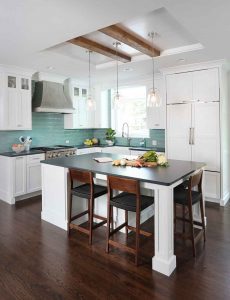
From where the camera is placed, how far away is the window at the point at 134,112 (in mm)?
6098

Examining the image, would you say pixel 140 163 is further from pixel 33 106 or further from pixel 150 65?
pixel 33 106

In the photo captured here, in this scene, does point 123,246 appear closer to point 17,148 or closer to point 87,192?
point 87,192

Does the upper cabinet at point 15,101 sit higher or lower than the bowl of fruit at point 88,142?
higher

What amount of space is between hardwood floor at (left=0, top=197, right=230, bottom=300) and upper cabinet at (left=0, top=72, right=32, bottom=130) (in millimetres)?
2184

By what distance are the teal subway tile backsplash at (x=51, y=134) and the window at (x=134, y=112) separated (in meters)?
0.26

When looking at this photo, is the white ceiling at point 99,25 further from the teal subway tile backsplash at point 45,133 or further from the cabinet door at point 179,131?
the teal subway tile backsplash at point 45,133

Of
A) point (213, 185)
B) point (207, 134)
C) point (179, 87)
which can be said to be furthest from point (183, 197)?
point (179, 87)

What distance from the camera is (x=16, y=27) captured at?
107 inches

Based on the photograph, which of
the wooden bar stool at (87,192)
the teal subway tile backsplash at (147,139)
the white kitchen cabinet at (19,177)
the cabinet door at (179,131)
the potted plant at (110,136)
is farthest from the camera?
the potted plant at (110,136)

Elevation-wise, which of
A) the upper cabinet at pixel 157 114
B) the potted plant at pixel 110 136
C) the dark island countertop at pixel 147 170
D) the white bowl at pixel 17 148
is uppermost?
the upper cabinet at pixel 157 114

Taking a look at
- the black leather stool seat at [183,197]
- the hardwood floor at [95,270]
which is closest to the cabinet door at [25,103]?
the hardwood floor at [95,270]

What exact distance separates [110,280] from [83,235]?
100 centimetres

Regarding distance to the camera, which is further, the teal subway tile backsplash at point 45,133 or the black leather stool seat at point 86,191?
the teal subway tile backsplash at point 45,133

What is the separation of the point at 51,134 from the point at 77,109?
956 millimetres
